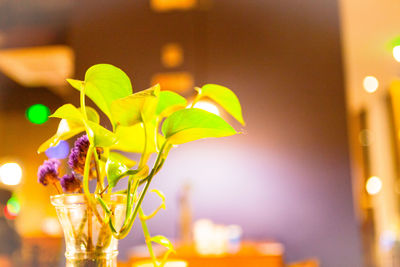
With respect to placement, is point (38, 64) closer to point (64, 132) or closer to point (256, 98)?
point (256, 98)

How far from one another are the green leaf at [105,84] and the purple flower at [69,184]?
0.09m

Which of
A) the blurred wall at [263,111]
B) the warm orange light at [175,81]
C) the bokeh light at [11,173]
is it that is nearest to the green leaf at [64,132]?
the blurred wall at [263,111]

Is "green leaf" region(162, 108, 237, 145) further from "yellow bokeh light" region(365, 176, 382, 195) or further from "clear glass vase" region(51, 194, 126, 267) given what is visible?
"yellow bokeh light" region(365, 176, 382, 195)

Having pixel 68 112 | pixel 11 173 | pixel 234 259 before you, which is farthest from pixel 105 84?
pixel 11 173

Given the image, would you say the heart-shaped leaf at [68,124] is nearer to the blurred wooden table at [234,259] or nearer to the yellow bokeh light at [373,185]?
the blurred wooden table at [234,259]

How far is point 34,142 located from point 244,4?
5.53 meters

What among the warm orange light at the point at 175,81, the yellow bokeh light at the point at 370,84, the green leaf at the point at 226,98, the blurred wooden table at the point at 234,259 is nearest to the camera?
the green leaf at the point at 226,98

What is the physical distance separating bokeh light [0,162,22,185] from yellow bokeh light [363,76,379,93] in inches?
257

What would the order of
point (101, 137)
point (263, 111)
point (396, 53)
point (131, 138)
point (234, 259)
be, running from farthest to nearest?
1. point (396, 53)
2. point (263, 111)
3. point (234, 259)
4. point (131, 138)
5. point (101, 137)

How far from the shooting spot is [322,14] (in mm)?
4668

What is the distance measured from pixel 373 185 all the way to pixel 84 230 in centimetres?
1086

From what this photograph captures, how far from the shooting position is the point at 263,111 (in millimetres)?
4594

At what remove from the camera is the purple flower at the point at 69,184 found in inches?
23.1

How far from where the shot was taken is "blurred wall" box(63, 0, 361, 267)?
14.3 ft
